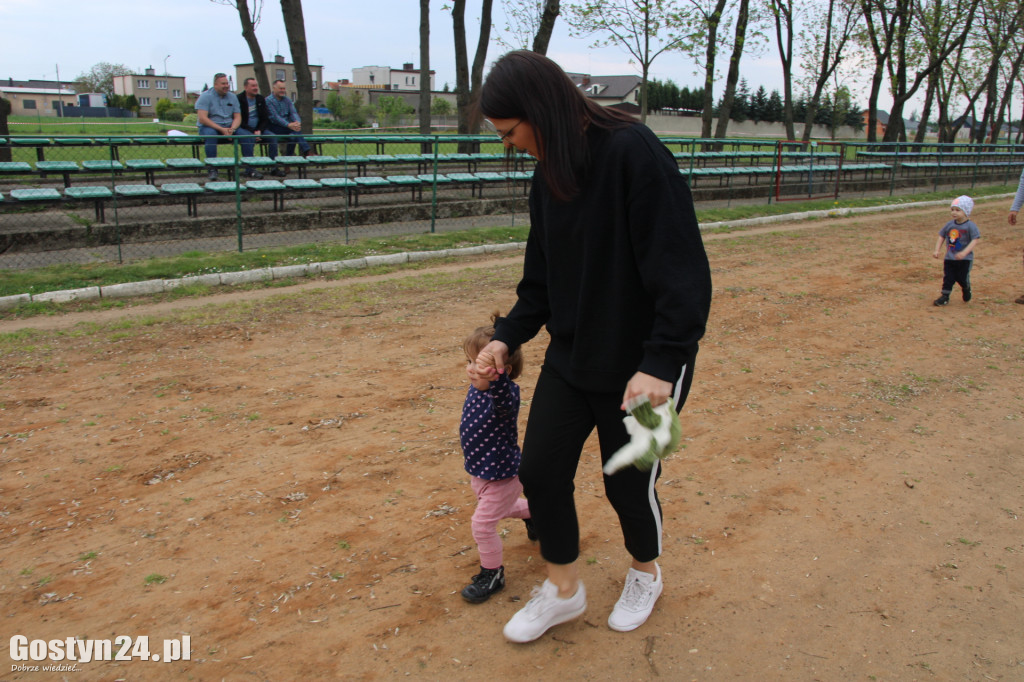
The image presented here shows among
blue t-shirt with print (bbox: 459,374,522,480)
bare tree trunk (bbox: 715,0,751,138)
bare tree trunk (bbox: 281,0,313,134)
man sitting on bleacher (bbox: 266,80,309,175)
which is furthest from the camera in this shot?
bare tree trunk (bbox: 715,0,751,138)

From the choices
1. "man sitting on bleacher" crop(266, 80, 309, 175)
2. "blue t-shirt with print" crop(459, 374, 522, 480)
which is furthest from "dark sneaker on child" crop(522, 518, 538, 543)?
"man sitting on bleacher" crop(266, 80, 309, 175)

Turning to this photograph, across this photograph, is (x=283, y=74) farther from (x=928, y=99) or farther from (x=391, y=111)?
(x=928, y=99)

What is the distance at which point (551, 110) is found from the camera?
2.21m

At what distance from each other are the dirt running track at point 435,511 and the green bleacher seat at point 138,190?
3841 millimetres

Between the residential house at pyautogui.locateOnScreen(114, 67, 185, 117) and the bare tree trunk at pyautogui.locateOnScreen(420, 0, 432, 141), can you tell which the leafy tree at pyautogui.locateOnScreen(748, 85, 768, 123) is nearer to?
the bare tree trunk at pyautogui.locateOnScreen(420, 0, 432, 141)

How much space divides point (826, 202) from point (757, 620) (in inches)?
693

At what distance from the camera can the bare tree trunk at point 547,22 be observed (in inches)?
718

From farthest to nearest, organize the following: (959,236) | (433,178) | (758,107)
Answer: (758,107), (433,178), (959,236)

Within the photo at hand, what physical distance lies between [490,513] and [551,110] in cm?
161

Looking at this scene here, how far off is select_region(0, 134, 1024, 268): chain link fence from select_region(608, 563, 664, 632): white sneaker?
5479 mm

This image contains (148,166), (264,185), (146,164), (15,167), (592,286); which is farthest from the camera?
(264,185)

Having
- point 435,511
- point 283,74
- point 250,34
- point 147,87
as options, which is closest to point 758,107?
point 283,74

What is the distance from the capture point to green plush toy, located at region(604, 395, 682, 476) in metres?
2.20

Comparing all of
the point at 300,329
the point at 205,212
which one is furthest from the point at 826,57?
the point at 300,329
